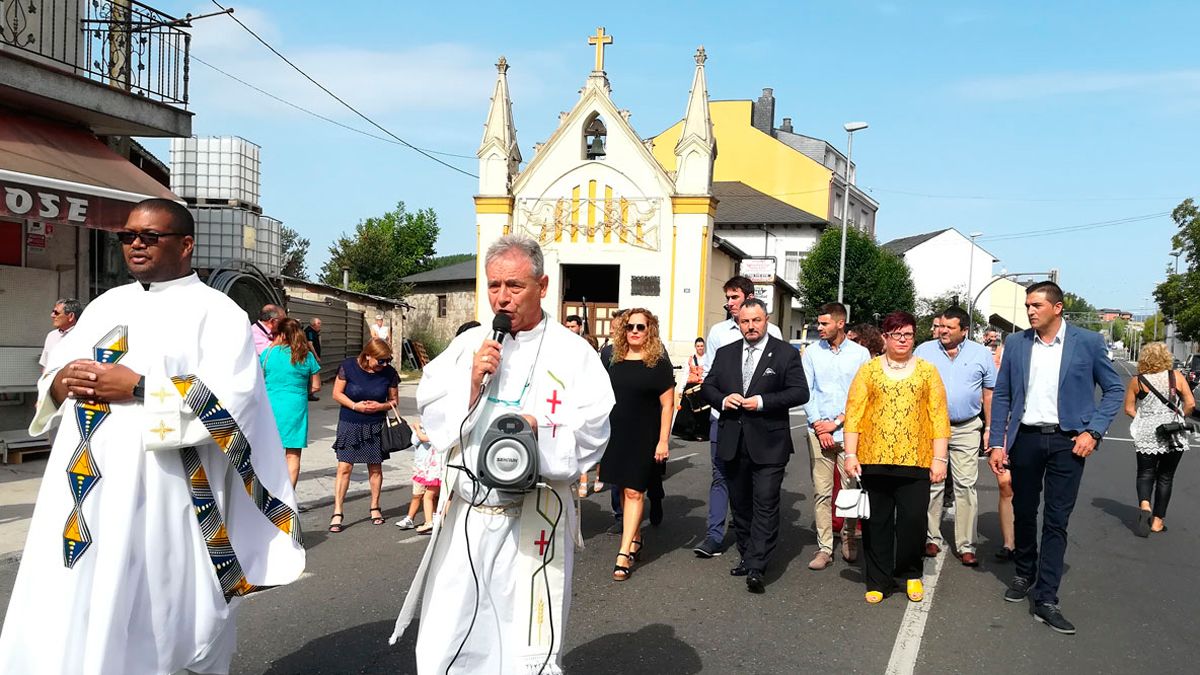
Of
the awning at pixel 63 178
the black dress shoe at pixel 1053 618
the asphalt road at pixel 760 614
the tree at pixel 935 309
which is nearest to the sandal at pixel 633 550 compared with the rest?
the asphalt road at pixel 760 614

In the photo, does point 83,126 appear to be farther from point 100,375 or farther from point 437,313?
point 437,313

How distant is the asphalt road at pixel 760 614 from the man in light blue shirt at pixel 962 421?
26cm

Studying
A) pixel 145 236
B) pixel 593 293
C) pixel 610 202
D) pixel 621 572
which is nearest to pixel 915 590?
pixel 621 572

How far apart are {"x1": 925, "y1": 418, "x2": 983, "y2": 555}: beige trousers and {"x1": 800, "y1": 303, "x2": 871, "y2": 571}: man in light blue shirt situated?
2.20 ft

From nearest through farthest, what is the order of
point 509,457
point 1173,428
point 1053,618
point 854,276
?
point 509,457 → point 1053,618 → point 1173,428 → point 854,276

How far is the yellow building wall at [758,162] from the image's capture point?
5388cm

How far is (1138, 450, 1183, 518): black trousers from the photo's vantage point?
888cm

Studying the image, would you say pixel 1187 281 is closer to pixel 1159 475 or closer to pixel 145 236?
pixel 1159 475

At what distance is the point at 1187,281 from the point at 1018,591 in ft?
156

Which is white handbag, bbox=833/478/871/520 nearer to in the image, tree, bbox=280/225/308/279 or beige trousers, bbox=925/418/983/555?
beige trousers, bbox=925/418/983/555

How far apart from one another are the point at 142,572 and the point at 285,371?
469 centimetres

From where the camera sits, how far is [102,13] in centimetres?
1241

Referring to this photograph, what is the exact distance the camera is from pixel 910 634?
553 cm

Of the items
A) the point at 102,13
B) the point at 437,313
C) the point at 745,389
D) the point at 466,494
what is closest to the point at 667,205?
the point at 437,313
